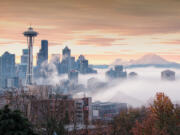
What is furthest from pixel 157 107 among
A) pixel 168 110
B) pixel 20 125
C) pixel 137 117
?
pixel 137 117

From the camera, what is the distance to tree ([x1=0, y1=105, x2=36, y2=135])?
1556 cm

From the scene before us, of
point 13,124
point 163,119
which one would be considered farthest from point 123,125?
point 13,124

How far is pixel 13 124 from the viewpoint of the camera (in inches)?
614

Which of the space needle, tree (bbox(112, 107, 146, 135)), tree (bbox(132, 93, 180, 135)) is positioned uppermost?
the space needle

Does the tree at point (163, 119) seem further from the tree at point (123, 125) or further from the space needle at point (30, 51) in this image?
the space needle at point (30, 51)

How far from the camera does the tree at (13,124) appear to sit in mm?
15562

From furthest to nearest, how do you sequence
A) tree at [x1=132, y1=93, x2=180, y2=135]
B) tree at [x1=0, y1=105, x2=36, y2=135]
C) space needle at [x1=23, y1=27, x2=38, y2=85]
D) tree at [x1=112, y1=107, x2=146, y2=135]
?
space needle at [x1=23, y1=27, x2=38, y2=85] < tree at [x1=112, y1=107, x2=146, y2=135] < tree at [x1=132, y1=93, x2=180, y2=135] < tree at [x1=0, y1=105, x2=36, y2=135]

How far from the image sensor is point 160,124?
27797mm

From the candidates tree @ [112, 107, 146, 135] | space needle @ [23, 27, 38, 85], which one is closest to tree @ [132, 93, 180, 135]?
tree @ [112, 107, 146, 135]

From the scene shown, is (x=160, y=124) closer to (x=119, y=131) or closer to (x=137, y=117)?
(x=119, y=131)

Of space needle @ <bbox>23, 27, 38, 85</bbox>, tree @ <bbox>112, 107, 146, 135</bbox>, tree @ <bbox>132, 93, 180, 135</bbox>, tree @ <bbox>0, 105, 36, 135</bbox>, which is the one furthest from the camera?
space needle @ <bbox>23, 27, 38, 85</bbox>

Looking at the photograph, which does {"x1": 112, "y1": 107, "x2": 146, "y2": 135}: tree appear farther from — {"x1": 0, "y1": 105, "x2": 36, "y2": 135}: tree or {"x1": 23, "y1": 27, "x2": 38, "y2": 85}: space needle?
{"x1": 23, "y1": 27, "x2": 38, "y2": 85}: space needle

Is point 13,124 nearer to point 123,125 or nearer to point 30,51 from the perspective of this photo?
point 123,125

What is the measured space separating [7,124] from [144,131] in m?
16.1
